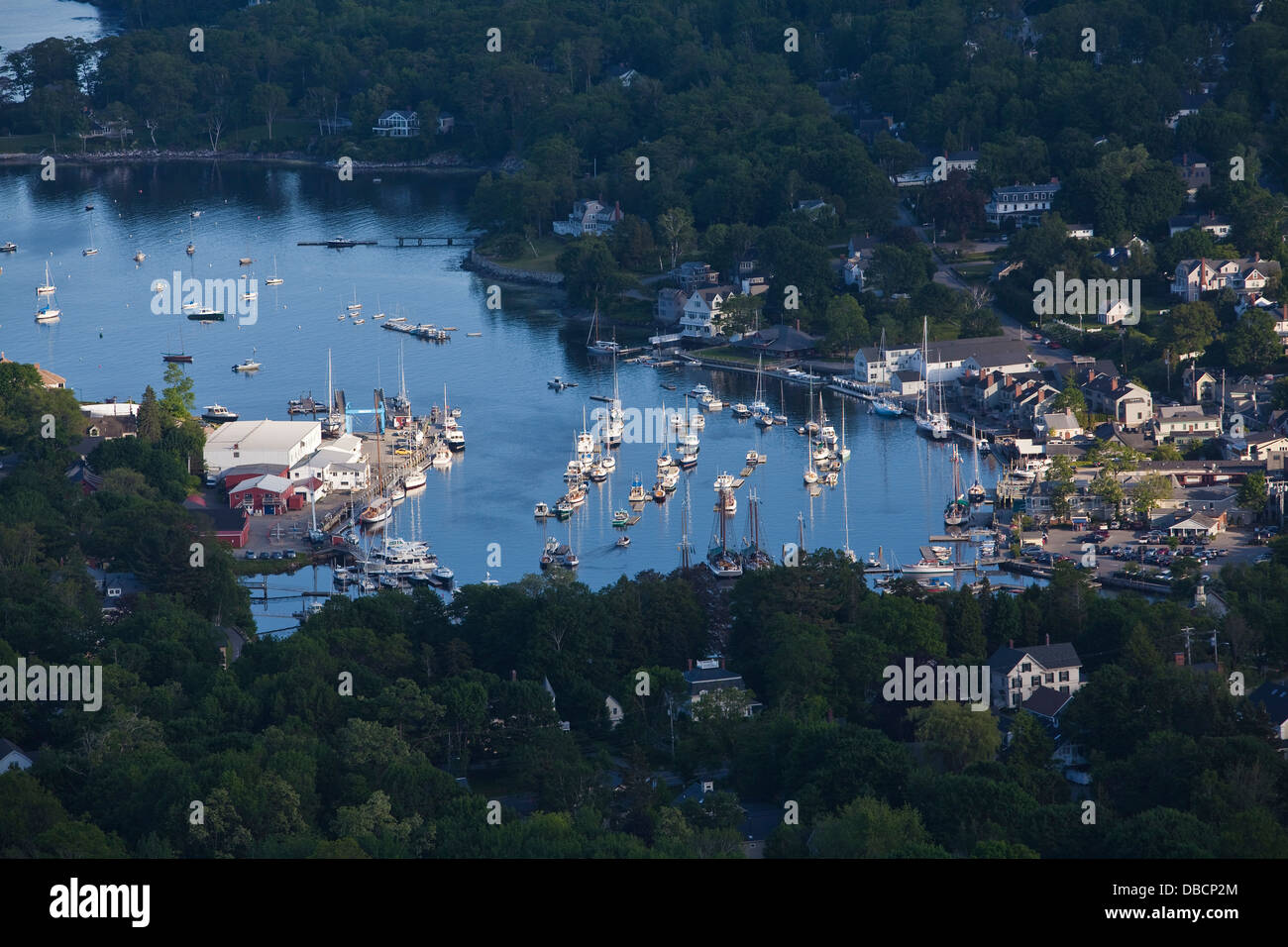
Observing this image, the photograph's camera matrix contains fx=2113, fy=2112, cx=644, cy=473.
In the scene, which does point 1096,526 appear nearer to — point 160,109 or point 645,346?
point 645,346

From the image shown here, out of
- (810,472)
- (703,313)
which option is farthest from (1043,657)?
(703,313)

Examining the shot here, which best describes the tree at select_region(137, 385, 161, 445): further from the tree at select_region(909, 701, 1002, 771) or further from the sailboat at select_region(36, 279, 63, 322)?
the tree at select_region(909, 701, 1002, 771)

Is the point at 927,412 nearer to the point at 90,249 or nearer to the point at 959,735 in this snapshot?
the point at 959,735

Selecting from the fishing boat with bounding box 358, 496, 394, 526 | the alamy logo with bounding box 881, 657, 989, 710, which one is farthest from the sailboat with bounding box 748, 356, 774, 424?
the alamy logo with bounding box 881, 657, 989, 710

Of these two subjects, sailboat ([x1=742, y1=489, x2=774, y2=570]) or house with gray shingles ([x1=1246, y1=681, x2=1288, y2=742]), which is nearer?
house with gray shingles ([x1=1246, y1=681, x2=1288, y2=742])

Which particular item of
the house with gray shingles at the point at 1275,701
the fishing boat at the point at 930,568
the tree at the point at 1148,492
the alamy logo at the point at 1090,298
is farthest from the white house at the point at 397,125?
the house with gray shingles at the point at 1275,701

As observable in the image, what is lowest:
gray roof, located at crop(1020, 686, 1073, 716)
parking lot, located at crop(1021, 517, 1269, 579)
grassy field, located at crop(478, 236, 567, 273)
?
gray roof, located at crop(1020, 686, 1073, 716)

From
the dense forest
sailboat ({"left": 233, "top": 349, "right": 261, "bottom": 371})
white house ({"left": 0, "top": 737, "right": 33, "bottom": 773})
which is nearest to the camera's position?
the dense forest

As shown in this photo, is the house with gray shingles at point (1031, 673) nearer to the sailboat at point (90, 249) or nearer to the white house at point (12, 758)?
the white house at point (12, 758)
